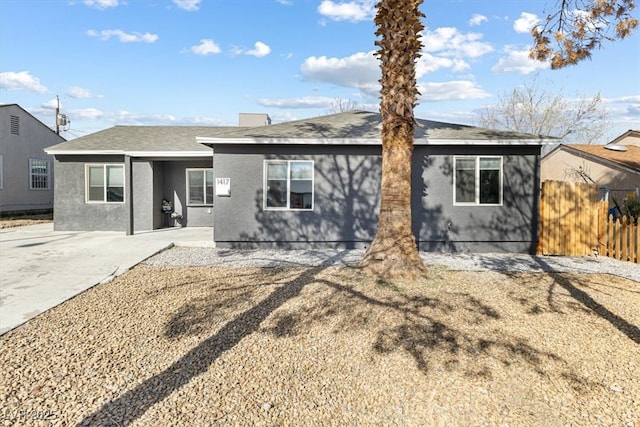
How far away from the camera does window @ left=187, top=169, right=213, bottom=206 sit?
14.2 metres

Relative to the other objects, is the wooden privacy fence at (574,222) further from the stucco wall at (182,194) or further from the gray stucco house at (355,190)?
the stucco wall at (182,194)

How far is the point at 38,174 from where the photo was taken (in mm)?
20781

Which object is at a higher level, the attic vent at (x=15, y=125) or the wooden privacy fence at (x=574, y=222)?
the attic vent at (x=15, y=125)

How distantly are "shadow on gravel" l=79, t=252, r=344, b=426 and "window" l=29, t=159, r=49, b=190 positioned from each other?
20541 millimetres

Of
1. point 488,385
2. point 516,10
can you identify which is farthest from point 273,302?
point 516,10

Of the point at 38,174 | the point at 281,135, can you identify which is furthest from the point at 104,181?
the point at 38,174

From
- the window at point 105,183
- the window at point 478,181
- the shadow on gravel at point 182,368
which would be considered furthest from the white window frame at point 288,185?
the window at point 105,183

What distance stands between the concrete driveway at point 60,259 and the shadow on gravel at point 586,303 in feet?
24.4

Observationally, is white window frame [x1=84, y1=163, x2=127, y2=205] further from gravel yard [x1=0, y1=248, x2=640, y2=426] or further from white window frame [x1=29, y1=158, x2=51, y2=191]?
white window frame [x1=29, y1=158, x2=51, y2=191]

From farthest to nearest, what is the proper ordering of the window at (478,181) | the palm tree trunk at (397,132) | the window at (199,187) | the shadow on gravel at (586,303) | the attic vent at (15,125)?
the attic vent at (15,125)
the window at (199,187)
the window at (478,181)
the palm tree trunk at (397,132)
the shadow on gravel at (586,303)

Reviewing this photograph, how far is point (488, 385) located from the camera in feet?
11.3

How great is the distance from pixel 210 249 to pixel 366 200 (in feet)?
14.4

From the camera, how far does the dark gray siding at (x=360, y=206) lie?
1016 cm

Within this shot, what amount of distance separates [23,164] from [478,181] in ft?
71.4
